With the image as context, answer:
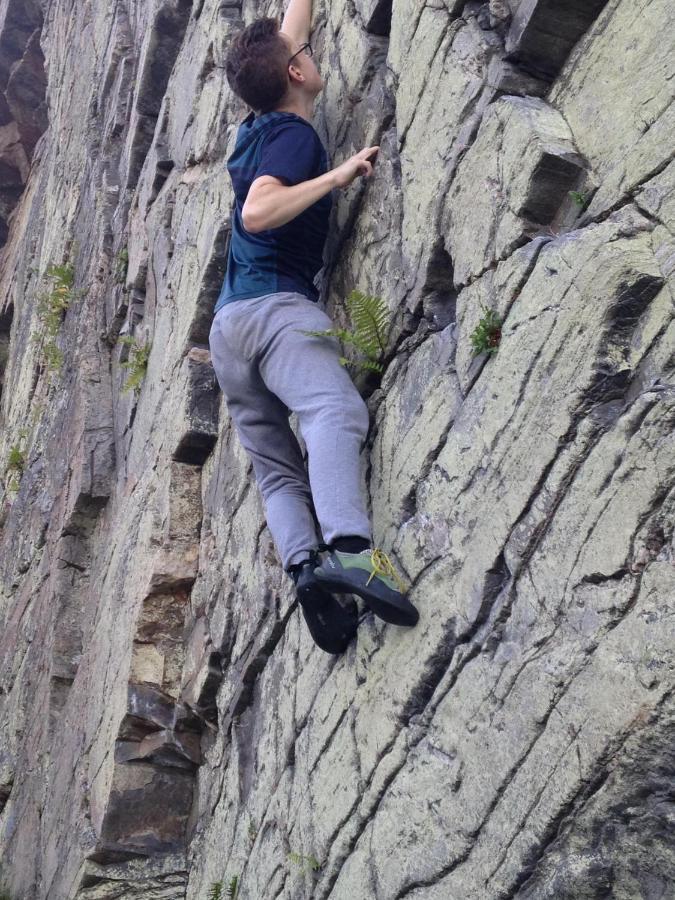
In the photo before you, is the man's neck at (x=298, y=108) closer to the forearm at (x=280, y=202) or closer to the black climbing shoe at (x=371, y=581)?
the forearm at (x=280, y=202)

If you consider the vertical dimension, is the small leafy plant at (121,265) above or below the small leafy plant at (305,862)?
below

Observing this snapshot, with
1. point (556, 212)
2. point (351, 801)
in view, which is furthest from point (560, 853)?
point (556, 212)

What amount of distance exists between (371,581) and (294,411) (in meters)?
1.03

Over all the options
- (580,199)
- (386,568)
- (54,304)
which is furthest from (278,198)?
(54,304)

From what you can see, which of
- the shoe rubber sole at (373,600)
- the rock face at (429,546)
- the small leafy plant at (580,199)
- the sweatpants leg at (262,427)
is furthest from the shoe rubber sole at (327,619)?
the small leafy plant at (580,199)

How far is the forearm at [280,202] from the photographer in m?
4.30

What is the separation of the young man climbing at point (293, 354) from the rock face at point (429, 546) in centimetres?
20

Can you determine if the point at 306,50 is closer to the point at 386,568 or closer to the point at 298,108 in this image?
the point at 298,108

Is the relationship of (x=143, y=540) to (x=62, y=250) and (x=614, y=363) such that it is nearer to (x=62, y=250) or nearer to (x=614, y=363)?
(x=614, y=363)

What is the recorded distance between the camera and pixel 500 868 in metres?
3.06

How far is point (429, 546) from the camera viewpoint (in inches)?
148

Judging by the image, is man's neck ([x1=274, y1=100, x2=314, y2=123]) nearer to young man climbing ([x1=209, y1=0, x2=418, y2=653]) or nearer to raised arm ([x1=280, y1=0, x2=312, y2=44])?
young man climbing ([x1=209, y1=0, x2=418, y2=653])

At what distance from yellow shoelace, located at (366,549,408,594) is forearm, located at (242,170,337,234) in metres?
1.56

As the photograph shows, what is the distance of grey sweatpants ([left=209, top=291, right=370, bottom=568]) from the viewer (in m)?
3.94
